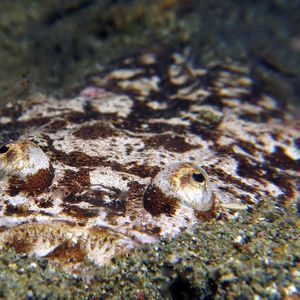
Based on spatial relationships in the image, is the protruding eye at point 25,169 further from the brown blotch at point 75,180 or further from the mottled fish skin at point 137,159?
the brown blotch at point 75,180

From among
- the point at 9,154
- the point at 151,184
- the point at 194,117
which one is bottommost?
the point at 194,117

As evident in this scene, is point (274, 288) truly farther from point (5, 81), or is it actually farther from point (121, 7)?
point (121, 7)

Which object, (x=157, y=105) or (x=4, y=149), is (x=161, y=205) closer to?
(x=4, y=149)

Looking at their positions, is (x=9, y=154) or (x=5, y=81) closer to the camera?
(x=9, y=154)

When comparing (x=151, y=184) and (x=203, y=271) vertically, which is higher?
(x=151, y=184)

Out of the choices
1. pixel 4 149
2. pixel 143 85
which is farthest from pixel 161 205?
pixel 143 85

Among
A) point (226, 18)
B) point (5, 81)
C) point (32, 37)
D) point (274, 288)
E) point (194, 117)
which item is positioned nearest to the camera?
point (274, 288)

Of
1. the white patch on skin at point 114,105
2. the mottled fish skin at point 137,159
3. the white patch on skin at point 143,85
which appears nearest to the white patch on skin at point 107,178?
the mottled fish skin at point 137,159

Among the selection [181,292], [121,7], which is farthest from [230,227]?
[121,7]
